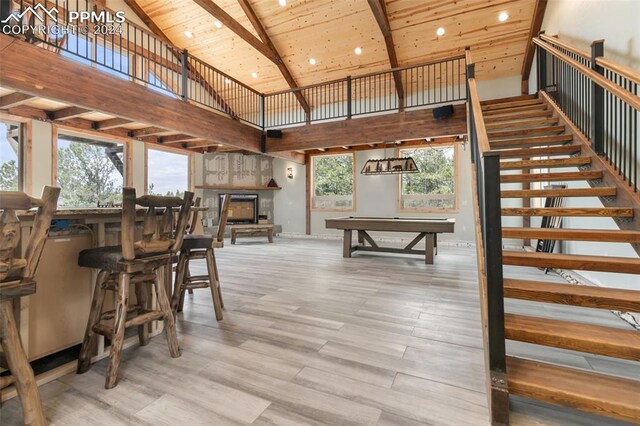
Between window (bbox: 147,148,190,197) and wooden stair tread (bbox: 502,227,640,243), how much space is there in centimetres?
791

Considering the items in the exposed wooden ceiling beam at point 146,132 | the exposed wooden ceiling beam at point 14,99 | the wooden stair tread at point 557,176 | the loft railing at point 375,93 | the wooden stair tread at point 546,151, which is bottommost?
the wooden stair tread at point 557,176

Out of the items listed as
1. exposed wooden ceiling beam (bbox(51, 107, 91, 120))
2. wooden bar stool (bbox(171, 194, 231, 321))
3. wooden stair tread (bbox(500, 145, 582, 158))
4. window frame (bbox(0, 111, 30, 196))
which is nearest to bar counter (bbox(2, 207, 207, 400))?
wooden bar stool (bbox(171, 194, 231, 321))

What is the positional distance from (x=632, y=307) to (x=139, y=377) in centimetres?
276

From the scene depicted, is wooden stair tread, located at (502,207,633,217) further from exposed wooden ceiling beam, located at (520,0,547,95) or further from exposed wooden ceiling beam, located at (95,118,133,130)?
exposed wooden ceiling beam, located at (95,118,133,130)

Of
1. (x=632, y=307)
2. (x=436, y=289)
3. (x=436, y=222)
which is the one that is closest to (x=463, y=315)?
(x=436, y=289)

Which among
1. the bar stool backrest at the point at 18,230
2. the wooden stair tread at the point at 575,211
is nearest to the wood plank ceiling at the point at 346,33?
the wooden stair tread at the point at 575,211

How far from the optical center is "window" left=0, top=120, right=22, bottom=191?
504 cm

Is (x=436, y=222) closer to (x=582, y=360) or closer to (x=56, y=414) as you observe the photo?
(x=582, y=360)

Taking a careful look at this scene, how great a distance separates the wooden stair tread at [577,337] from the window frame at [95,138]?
24.6 ft

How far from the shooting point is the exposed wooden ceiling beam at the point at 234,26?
5762mm

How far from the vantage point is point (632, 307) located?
1.54 meters

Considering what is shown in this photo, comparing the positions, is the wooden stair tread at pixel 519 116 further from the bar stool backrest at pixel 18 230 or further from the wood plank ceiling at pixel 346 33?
the bar stool backrest at pixel 18 230

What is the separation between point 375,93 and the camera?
7691 mm

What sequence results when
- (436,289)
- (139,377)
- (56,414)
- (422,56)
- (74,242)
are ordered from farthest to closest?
(422,56), (436,289), (74,242), (139,377), (56,414)
